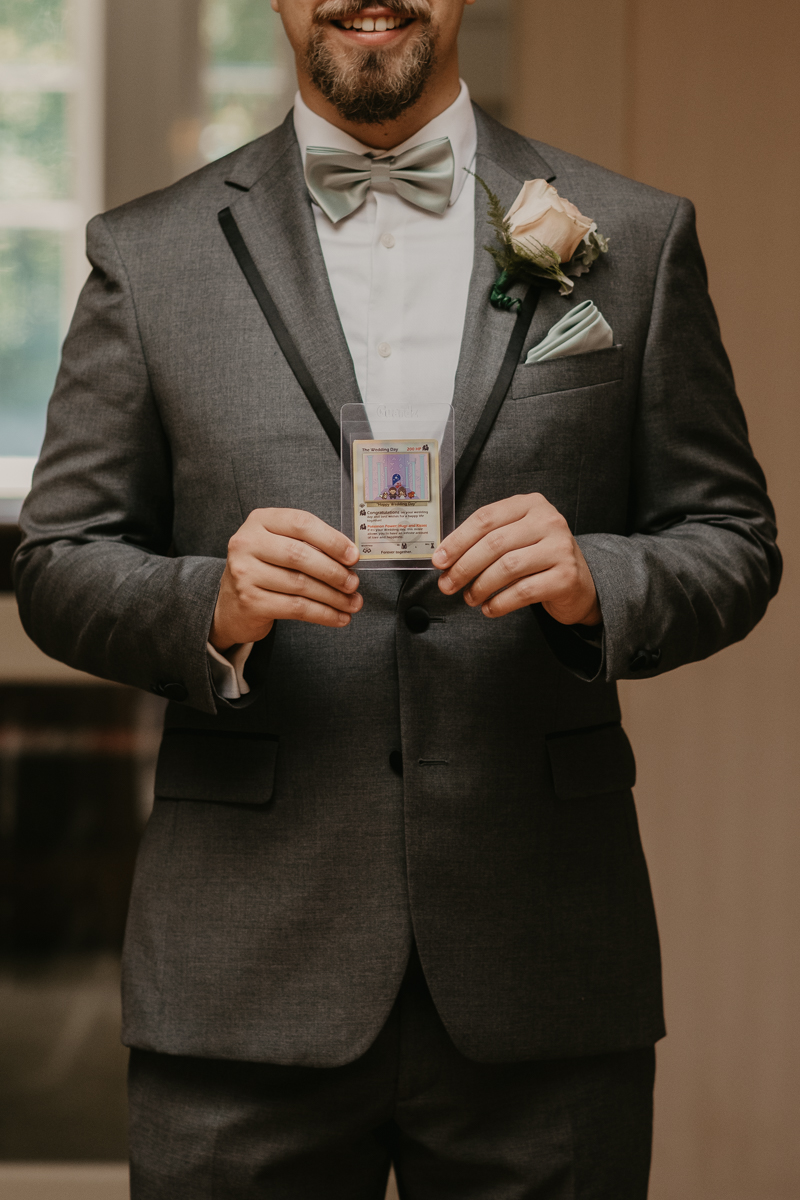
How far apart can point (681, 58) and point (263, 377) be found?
1549 mm

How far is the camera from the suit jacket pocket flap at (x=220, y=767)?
1231 mm

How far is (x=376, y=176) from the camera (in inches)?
53.0

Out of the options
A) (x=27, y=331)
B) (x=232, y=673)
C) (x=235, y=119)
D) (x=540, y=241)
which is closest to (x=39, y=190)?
(x=27, y=331)

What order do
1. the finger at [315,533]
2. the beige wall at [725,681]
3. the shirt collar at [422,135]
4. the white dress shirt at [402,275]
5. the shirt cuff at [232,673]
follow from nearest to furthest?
1. the finger at [315,533]
2. the shirt cuff at [232,673]
3. the white dress shirt at [402,275]
4. the shirt collar at [422,135]
5. the beige wall at [725,681]

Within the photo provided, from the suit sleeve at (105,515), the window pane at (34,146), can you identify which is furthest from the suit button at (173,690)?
the window pane at (34,146)

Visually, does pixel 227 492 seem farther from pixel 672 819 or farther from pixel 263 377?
pixel 672 819

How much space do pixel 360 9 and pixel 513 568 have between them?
27.2 inches

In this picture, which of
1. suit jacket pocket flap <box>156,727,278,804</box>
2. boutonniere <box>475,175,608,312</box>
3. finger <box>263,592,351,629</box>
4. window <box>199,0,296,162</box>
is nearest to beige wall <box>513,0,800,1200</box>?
window <box>199,0,296,162</box>

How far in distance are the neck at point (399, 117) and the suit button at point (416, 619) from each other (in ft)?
1.95

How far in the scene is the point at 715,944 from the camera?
7.93ft

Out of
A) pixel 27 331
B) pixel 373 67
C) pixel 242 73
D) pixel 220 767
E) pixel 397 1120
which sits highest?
pixel 242 73

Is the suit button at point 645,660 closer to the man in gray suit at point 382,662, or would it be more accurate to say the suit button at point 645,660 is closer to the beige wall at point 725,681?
the man in gray suit at point 382,662

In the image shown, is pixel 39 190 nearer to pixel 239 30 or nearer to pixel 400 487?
pixel 239 30

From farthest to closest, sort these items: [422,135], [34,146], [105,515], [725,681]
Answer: [34,146]
[725,681]
[422,135]
[105,515]
